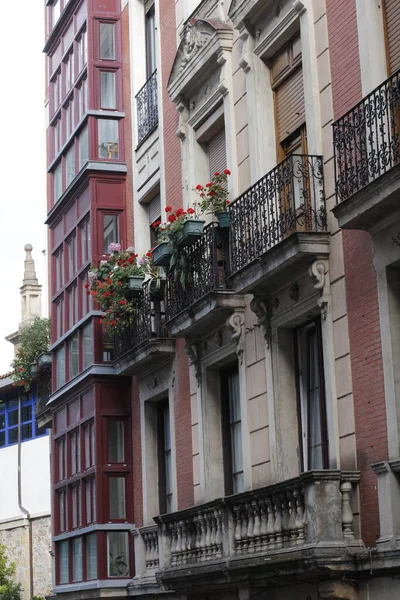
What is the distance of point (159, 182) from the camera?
814 inches

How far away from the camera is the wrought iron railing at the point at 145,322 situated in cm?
1931

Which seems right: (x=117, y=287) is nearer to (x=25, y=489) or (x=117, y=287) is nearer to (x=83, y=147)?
(x=83, y=147)

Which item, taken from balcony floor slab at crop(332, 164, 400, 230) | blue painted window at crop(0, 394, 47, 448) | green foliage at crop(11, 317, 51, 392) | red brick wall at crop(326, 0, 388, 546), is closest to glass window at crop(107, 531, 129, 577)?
green foliage at crop(11, 317, 51, 392)

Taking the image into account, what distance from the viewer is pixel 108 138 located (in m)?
22.4

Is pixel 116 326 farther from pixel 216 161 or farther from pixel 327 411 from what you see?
pixel 327 411

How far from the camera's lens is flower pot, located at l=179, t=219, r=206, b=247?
17.2 m

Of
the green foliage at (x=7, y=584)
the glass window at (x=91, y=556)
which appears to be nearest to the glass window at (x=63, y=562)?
the glass window at (x=91, y=556)

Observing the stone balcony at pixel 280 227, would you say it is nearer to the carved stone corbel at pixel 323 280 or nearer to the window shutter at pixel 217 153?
the carved stone corbel at pixel 323 280

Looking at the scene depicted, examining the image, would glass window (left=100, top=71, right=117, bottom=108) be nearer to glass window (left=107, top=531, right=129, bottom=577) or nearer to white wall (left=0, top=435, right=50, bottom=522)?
glass window (left=107, top=531, right=129, bottom=577)

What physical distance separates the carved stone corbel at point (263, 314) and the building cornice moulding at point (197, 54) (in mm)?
3980

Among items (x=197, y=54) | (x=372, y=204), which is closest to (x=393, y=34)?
(x=372, y=204)

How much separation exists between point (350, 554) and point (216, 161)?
24.3ft

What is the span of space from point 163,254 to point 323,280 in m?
4.15

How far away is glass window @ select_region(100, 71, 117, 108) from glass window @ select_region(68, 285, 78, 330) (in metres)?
3.31
